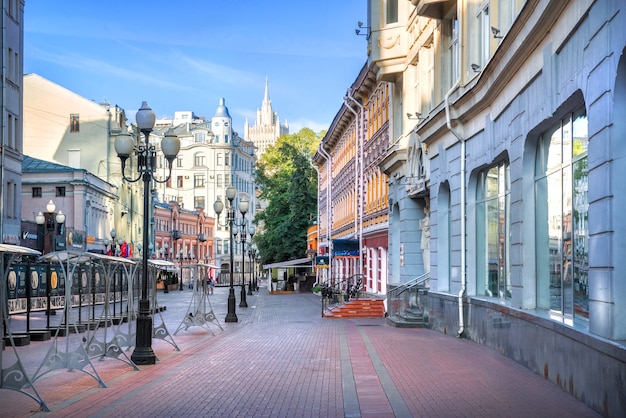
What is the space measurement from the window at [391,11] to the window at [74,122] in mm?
45878

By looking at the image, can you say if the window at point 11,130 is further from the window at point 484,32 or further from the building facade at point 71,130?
the building facade at point 71,130

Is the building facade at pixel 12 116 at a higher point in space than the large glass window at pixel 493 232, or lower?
higher

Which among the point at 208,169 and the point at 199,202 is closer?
the point at 208,169

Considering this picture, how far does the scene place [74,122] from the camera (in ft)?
230

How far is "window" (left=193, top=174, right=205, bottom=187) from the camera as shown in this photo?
5022 inches

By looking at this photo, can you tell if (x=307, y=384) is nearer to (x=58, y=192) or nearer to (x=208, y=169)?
(x=58, y=192)

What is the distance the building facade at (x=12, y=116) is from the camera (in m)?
39.3

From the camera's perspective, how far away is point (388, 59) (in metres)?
28.5

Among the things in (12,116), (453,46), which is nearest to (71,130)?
(12,116)

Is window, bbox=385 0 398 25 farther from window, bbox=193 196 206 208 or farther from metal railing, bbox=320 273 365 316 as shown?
window, bbox=193 196 206 208

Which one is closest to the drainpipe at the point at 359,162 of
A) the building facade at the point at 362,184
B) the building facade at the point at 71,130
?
the building facade at the point at 362,184

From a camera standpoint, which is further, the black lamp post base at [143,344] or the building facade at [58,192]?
the building facade at [58,192]

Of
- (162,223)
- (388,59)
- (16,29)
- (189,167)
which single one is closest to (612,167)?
(388,59)

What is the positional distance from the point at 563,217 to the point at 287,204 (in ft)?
215
